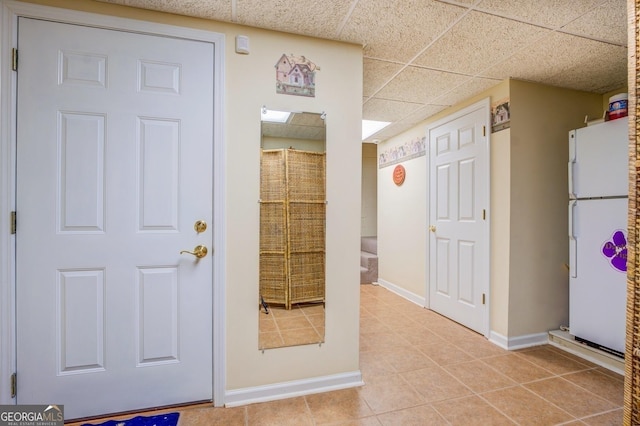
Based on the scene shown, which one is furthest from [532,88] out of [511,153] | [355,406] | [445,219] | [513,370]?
[355,406]

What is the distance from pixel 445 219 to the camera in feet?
11.0

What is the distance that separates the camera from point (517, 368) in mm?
2246

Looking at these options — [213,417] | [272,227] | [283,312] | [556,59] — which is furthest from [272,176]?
[556,59]

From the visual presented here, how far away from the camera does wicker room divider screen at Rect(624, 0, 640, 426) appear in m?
1.00

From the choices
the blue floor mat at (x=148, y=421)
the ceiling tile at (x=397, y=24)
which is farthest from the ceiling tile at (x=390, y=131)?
the blue floor mat at (x=148, y=421)

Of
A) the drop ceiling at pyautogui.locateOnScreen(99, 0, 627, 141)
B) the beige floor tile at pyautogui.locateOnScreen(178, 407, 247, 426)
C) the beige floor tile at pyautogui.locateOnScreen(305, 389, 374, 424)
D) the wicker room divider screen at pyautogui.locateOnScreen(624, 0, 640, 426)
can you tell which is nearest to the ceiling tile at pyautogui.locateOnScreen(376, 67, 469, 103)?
the drop ceiling at pyautogui.locateOnScreen(99, 0, 627, 141)

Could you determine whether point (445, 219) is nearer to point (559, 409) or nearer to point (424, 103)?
point (424, 103)

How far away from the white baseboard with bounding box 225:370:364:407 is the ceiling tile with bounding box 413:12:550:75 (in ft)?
→ 7.62

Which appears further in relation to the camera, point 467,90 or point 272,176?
point 467,90

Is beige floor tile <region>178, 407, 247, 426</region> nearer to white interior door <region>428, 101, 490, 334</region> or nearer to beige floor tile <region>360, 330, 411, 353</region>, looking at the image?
beige floor tile <region>360, 330, 411, 353</region>

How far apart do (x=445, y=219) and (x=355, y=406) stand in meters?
2.25

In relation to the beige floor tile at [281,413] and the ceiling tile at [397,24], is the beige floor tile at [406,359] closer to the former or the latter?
the beige floor tile at [281,413]

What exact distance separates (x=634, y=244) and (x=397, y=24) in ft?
5.31

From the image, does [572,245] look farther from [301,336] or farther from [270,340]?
[270,340]
